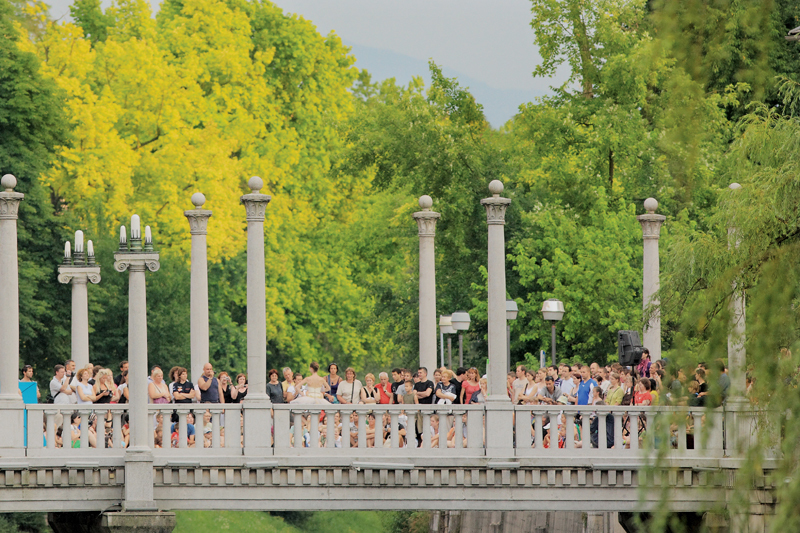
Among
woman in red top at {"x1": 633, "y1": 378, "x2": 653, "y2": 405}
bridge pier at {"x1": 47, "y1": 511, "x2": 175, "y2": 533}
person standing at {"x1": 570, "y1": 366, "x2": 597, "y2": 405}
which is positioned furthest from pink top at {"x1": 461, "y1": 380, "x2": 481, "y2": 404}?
bridge pier at {"x1": 47, "y1": 511, "x2": 175, "y2": 533}

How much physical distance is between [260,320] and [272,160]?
24.1 metres

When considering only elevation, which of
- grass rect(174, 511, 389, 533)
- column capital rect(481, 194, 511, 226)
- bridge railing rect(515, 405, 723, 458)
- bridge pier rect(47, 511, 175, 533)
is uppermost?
column capital rect(481, 194, 511, 226)

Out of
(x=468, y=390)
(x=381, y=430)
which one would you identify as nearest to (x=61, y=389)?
(x=381, y=430)

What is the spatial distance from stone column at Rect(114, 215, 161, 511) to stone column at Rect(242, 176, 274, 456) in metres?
1.23

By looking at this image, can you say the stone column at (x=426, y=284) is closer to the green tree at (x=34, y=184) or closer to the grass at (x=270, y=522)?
the green tree at (x=34, y=184)

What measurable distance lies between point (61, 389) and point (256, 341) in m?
2.56

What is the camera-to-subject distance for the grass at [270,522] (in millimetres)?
36125

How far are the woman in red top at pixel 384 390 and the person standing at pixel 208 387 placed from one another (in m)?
2.09

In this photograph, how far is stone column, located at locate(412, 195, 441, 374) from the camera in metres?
20.5

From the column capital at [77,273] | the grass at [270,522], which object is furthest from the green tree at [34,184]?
the column capital at [77,273]

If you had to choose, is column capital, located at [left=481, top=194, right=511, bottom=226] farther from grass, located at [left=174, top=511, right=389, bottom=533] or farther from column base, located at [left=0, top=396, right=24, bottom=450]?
grass, located at [left=174, top=511, right=389, bottom=533]

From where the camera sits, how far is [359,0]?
347ft

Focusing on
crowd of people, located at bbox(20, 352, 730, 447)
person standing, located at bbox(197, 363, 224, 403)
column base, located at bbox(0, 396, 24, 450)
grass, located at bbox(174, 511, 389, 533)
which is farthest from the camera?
grass, located at bbox(174, 511, 389, 533)

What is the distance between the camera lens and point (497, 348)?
16594 millimetres
